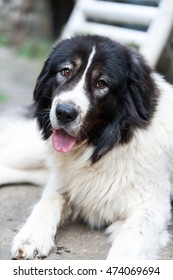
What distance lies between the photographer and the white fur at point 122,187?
3.28 meters

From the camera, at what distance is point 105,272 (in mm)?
2779

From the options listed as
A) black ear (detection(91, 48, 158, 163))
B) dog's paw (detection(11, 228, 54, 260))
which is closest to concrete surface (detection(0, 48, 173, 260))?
dog's paw (detection(11, 228, 54, 260))

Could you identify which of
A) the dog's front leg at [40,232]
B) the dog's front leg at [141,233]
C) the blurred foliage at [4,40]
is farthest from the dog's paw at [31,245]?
the blurred foliage at [4,40]

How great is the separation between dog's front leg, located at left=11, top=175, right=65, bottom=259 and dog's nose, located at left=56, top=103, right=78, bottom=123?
0.69 metres

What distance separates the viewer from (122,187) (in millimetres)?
3430

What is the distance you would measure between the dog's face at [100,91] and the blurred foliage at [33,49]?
5.56m

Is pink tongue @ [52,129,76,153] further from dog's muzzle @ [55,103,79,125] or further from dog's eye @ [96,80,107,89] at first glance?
dog's eye @ [96,80,107,89]

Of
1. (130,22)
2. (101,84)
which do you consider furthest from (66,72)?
(130,22)

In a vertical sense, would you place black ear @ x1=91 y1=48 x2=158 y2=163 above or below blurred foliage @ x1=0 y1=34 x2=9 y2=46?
above

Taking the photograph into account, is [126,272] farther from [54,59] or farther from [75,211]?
[54,59]

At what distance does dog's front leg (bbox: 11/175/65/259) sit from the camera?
10.1 ft

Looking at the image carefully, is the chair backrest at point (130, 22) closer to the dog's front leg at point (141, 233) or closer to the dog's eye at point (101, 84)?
the dog's eye at point (101, 84)

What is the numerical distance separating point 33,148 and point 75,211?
0.98 m

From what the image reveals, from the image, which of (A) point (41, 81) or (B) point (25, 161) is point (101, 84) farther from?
(B) point (25, 161)
